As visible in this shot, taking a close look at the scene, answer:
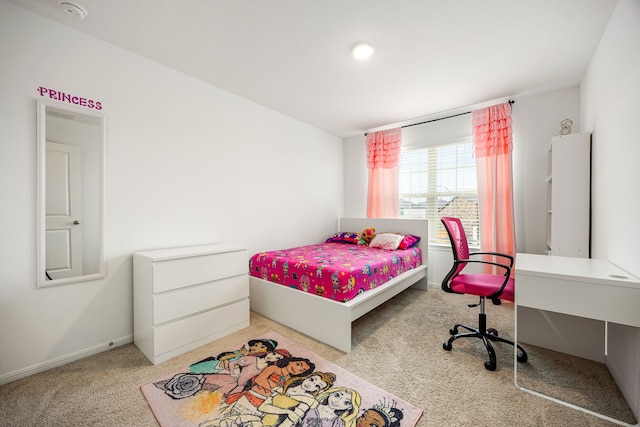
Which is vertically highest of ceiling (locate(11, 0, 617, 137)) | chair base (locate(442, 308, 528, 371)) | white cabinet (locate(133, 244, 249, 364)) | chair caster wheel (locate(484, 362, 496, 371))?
ceiling (locate(11, 0, 617, 137))

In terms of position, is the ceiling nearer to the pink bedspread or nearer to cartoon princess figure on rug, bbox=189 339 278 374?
the pink bedspread

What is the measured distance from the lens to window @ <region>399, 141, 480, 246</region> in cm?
372

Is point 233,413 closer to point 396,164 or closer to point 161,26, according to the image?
point 161,26

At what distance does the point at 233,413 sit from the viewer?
149 centimetres

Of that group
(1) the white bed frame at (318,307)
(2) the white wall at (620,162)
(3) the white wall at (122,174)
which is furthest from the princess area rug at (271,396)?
(2) the white wall at (620,162)

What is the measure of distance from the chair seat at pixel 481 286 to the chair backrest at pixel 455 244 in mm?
72

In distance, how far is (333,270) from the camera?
7.54ft

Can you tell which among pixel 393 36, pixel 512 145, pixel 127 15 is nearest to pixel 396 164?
pixel 512 145

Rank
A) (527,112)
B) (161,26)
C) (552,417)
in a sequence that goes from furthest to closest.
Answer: (527,112) → (161,26) → (552,417)

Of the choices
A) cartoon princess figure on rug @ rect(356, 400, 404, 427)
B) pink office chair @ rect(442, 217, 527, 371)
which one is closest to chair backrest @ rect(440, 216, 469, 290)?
pink office chair @ rect(442, 217, 527, 371)

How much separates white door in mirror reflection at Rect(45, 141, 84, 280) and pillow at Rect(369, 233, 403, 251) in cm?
317

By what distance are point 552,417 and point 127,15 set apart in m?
3.77

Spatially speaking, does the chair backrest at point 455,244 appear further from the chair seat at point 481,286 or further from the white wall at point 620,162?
the white wall at point 620,162

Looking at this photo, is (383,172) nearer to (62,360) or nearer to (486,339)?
(486,339)
